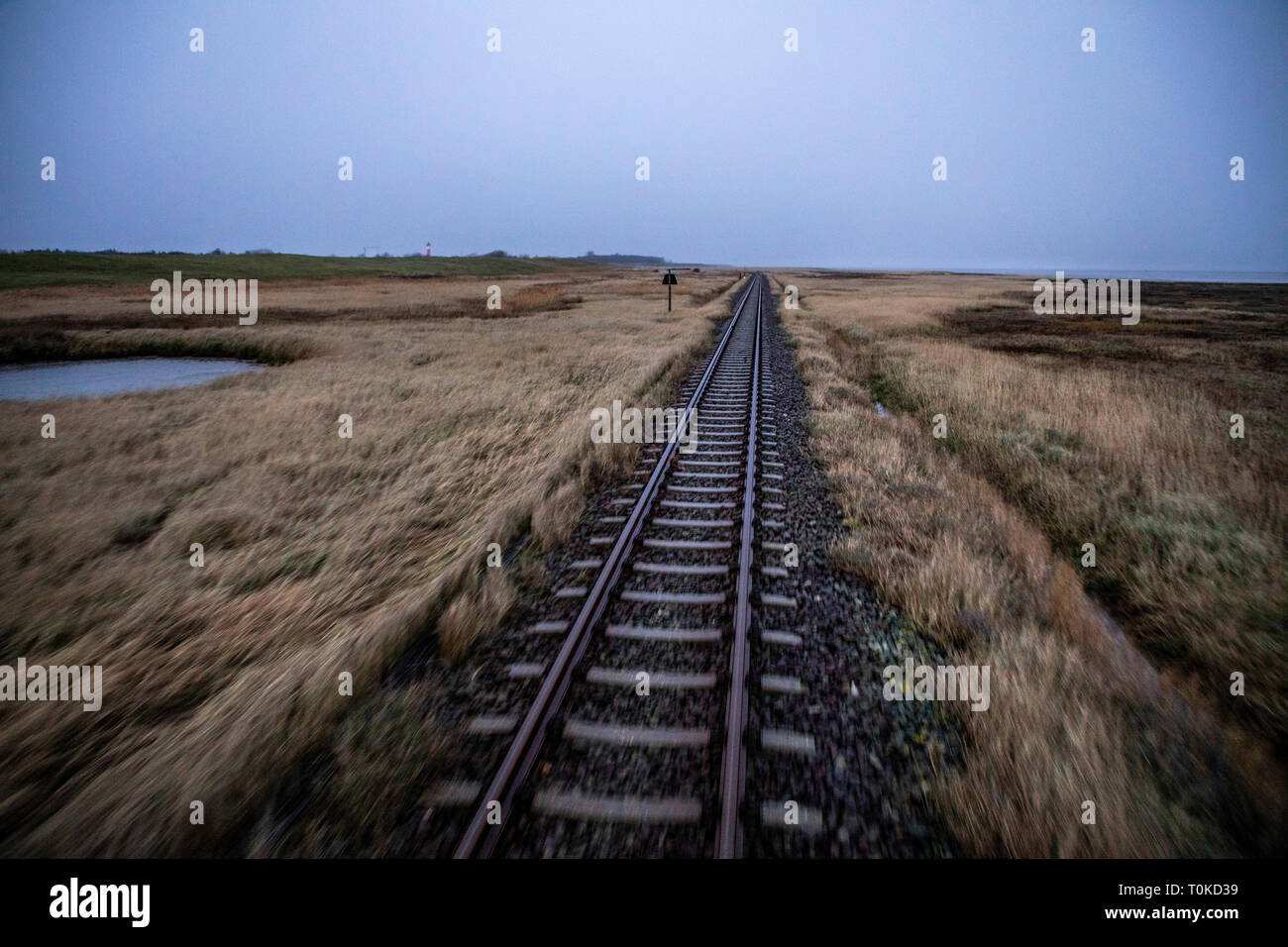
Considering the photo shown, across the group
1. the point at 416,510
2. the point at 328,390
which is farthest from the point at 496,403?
the point at 416,510

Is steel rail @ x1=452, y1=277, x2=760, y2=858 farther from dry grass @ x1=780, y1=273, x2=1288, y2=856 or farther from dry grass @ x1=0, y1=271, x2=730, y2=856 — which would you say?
dry grass @ x1=780, y1=273, x2=1288, y2=856

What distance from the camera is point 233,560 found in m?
5.29

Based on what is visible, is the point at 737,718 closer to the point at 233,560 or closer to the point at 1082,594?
the point at 1082,594

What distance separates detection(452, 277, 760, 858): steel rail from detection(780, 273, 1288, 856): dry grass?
2.26m

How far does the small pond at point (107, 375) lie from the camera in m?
13.9

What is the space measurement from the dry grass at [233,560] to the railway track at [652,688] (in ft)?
3.22

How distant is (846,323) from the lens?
1027 inches

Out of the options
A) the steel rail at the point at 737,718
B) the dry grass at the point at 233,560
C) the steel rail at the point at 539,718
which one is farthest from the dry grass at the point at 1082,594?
the dry grass at the point at 233,560

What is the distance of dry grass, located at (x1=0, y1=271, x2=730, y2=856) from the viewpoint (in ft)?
9.43

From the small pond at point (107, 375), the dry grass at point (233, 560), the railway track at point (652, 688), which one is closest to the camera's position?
the railway track at point (652, 688)

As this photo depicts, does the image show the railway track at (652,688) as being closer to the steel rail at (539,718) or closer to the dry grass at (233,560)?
the steel rail at (539,718)

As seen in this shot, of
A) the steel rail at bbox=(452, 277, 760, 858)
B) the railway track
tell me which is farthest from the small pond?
the railway track

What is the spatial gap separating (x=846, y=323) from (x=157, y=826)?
93.6 ft
